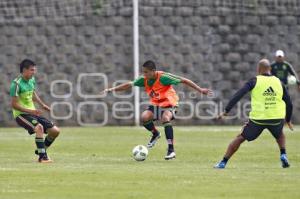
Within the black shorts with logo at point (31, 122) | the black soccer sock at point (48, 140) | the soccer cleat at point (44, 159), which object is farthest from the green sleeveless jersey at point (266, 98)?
the black soccer sock at point (48, 140)

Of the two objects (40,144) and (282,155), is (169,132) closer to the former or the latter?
(40,144)

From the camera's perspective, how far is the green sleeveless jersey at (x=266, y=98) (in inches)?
664

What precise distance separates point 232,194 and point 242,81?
21.1 meters

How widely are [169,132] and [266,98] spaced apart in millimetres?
3124

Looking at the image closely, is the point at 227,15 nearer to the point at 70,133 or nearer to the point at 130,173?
the point at 70,133

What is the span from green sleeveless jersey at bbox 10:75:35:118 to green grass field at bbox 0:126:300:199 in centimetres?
101

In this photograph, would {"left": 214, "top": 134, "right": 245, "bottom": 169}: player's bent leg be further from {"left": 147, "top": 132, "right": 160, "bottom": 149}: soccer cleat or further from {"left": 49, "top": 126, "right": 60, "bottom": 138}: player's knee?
{"left": 147, "top": 132, "right": 160, "bottom": 149}: soccer cleat

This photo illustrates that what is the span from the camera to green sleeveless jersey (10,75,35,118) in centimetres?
1891

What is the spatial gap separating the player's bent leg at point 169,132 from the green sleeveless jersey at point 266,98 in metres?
2.68

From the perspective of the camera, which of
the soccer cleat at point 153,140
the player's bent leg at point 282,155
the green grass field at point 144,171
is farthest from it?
the soccer cleat at point 153,140

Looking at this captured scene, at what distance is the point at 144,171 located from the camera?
640 inches

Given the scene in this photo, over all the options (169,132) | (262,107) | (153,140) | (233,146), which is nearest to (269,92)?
(262,107)

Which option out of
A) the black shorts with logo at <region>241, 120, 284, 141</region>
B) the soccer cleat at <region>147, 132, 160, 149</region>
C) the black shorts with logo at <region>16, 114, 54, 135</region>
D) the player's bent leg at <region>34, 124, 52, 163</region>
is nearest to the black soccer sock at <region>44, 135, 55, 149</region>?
the black shorts with logo at <region>16, 114, 54, 135</region>

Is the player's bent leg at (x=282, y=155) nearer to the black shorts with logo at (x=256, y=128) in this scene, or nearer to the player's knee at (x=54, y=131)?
the black shorts with logo at (x=256, y=128)
